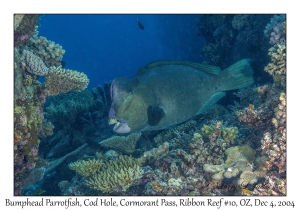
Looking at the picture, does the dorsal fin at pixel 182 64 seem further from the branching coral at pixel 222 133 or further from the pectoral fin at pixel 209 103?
the branching coral at pixel 222 133

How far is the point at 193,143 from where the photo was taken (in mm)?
4238

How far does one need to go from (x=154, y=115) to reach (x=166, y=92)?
494 mm

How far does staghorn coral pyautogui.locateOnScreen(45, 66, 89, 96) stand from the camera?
4.25 meters

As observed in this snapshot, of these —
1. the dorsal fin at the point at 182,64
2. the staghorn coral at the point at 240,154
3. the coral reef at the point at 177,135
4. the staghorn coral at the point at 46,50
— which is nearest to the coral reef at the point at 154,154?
the coral reef at the point at 177,135

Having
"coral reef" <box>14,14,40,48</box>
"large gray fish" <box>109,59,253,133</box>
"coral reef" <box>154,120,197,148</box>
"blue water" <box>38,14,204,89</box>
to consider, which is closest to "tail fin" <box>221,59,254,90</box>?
"large gray fish" <box>109,59,253,133</box>

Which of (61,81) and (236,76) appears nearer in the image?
(61,81)

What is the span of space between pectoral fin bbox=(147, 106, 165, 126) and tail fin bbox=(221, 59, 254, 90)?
1.54 metres

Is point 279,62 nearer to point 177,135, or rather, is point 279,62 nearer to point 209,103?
point 209,103

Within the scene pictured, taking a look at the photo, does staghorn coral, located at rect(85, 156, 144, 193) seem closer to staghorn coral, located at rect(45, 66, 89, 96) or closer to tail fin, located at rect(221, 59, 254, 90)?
staghorn coral, located at rect(45, 66, 89, 96)

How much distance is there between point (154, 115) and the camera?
12.6 feet

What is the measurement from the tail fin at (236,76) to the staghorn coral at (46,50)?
10.4ft

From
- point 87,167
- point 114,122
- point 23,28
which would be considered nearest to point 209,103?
point 114,122
